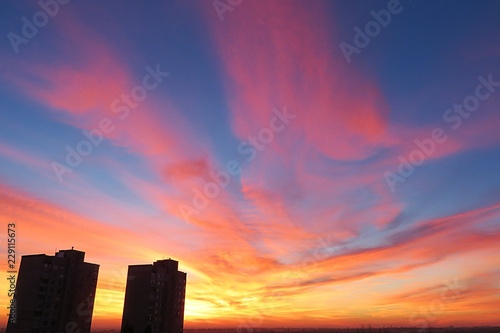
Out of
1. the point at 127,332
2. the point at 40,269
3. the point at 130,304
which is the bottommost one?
the point at 127,332

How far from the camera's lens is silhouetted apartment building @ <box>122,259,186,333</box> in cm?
9319

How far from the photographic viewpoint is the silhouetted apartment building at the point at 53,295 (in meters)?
76.9

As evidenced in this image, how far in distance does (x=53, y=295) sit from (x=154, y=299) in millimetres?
24953

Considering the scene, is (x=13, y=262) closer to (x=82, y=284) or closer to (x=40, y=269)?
(x=40, y=269)

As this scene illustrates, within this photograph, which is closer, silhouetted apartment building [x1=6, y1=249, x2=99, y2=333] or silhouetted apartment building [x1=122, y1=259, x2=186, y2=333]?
silhouetted apartment building [x1=6, y1=249, x2=99, y2=333]

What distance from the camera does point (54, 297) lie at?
80.8 metres

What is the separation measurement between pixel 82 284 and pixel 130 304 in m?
14.6

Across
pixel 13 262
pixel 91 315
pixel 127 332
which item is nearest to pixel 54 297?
pixel 91 315

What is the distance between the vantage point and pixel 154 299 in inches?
3750

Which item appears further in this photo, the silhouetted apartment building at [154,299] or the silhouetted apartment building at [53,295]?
the silhouetted apartment building at [154,299]

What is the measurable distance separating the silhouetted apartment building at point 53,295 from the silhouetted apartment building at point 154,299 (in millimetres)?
10661

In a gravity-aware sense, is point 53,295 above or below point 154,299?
above

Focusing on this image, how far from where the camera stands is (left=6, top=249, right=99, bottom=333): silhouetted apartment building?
3027 inches

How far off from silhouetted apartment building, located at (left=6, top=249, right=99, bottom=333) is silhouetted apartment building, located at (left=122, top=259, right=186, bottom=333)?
10661 millimetres
